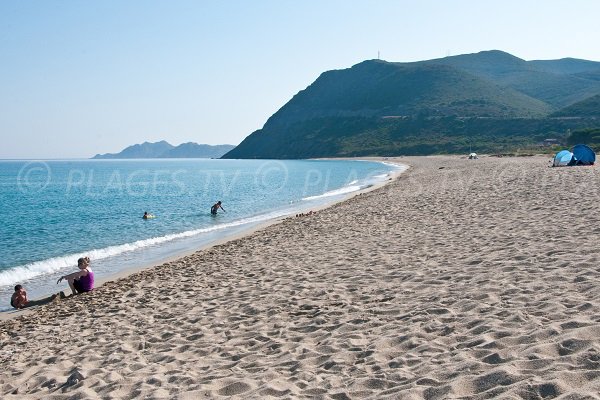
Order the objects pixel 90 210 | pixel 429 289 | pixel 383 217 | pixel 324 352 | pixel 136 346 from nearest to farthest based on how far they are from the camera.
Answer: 1. pixel 324 352
2. pixel 136 346
3. pixel 429 289
4. pixel 383 217
5. pixel 90 210

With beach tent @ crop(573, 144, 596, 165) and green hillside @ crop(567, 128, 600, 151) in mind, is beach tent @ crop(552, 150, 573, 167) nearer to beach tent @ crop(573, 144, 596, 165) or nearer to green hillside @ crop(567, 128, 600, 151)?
beach tent @ crop(573, 144, 596, 165)

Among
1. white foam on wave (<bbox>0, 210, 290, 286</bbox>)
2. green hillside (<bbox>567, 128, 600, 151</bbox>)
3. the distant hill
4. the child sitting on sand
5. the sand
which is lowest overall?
white foam on wave (<bbox>0, 210, 290, 286</bbox>)

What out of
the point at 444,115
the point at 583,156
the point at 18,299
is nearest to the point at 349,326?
the point at 18,299

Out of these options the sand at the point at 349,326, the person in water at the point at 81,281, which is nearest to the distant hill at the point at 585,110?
the sand at the point at 349,326

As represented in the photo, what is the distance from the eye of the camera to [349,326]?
6289 millimetres

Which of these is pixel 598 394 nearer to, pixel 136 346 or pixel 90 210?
pixel 136 346

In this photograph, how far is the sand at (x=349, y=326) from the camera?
4.51 metres

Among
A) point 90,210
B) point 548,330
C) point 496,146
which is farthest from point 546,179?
point 496,146

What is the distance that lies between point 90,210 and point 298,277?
28852mm

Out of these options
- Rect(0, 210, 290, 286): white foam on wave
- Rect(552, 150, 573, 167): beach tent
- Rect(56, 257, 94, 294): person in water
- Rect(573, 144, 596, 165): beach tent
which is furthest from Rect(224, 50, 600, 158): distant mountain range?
Rect(56, 257, 94, 294): person in water

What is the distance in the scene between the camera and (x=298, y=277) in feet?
31.5

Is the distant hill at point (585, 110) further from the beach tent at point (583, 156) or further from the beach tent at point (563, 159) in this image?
the beach tent at point (563, 159)

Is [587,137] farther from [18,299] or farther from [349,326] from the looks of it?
[18,299]

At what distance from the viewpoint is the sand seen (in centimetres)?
451
